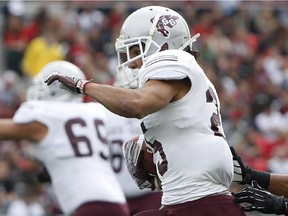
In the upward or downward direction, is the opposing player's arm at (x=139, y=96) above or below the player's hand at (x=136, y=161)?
above

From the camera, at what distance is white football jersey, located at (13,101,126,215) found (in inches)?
262

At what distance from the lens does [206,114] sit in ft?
14.7

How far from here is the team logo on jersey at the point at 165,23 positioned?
4738mm

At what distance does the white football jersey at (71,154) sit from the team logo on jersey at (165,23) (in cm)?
205

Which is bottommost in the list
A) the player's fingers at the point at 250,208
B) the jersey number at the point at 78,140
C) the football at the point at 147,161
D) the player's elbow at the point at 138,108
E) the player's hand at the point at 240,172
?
the player's fingers at the point at 250,208

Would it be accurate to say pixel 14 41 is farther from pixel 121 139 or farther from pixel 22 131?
pixel 22 131

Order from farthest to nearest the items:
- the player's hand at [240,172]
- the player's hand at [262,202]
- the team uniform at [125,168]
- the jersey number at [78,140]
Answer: the team uniform at [125,168] < the jersey number at [78,140] < the player's hand at [240,172] < the player's hand at [262,202]

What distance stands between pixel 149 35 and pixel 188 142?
609 millimetres

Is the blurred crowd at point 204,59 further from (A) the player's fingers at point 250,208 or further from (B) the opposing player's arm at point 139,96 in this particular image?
(B) the opposing player's arm at point 139,96

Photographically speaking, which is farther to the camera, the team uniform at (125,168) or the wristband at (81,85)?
the team uniform at (125,168)

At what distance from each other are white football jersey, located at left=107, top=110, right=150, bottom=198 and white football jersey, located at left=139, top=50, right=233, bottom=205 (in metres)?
3.13

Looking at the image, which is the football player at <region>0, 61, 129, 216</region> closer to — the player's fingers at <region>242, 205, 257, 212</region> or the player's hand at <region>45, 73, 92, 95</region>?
the player's hand at <region>45, 73, 92, 95</region>

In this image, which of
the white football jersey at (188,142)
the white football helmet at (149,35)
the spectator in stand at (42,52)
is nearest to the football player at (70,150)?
the white football helmet at (149,35)

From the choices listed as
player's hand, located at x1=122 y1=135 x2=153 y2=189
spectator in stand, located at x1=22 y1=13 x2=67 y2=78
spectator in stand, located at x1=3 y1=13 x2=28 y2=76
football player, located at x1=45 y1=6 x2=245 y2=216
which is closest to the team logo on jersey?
football player, located at x1=45 y1=6 x2=245 y2=216
